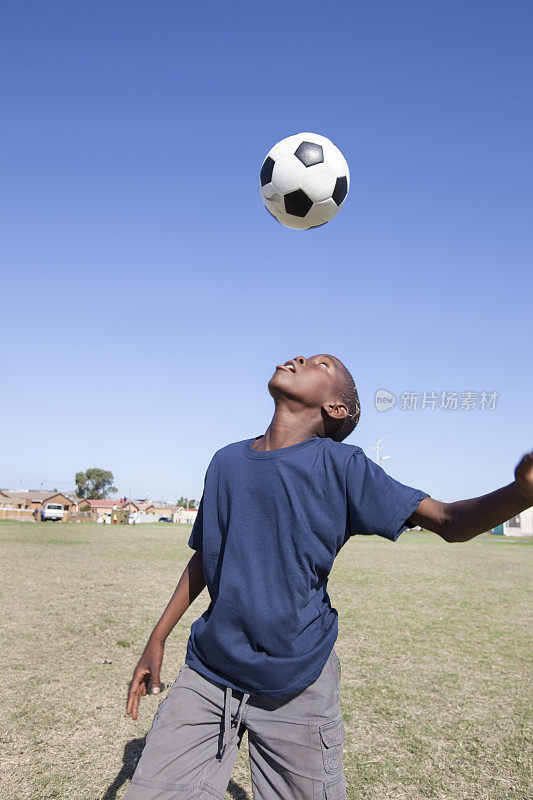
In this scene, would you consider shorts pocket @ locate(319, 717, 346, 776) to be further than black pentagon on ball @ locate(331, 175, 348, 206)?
No

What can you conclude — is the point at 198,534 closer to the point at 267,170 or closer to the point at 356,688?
the point at 267,170

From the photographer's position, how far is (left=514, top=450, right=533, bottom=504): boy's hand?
1.75 m

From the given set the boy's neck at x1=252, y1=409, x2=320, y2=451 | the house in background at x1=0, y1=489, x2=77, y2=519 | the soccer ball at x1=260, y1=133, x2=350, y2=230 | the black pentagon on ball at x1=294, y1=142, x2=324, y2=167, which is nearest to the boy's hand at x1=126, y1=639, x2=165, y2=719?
the boy's neck at x1=252, y1=409, x2=320, y2=451

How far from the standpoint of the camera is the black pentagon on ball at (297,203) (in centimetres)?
421

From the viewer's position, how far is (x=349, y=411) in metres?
2.66

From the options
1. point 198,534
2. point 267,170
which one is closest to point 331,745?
point 198,534

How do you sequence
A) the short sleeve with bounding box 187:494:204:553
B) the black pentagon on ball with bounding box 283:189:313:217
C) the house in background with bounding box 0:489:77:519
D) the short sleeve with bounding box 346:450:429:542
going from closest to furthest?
the short sleeve with bounding box 346:450:429:542 < the short sleeve with bounding box 187:494:204:553 < the black pentagon on ball with bounding box 283:189:313:217 < the house in background with bounding box 0:489:77:519

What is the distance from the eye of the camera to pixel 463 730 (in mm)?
5023

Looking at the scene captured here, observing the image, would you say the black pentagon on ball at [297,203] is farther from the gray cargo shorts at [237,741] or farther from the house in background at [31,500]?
the house in background at [31,500]

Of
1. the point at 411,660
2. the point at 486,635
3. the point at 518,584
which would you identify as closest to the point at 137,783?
the point at 411,660

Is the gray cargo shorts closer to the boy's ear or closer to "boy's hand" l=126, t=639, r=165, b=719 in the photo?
"boy's hand" l=126, t=639, r=165, b=719

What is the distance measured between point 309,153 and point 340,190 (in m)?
0.36

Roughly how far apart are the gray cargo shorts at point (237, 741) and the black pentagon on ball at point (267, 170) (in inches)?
132

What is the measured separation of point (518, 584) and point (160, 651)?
1516 centimetres
